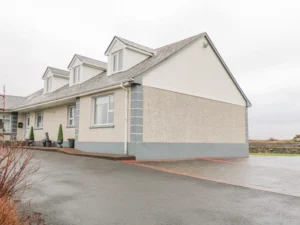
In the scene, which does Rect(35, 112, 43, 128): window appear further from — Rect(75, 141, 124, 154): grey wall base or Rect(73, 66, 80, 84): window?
Rect(75, 141, 124, 154): grey wall base

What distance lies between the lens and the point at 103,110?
1391cm

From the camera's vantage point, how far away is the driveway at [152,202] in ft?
13.0

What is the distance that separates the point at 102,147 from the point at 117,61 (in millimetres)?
5312

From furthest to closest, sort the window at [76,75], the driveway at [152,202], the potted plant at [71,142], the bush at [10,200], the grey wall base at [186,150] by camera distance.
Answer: the window at [76,75] < the potted plant at [71,142] < the grey wall base at [186,150] < the driveway at [152,202] < the bush at [10,200]

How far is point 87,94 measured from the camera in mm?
14516

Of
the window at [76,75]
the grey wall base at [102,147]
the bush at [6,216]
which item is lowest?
the bush at [6,216]

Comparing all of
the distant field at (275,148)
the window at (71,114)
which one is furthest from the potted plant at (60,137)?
the distant field at (275,148)

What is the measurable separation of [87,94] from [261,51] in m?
15.6

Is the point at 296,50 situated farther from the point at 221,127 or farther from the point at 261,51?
the point at 221,127

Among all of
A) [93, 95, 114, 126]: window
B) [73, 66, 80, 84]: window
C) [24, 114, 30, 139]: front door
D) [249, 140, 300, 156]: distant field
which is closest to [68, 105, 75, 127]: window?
[73, 66, 80, 84]: window

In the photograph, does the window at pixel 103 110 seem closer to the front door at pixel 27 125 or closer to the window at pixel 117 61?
the window at pixel 117 61

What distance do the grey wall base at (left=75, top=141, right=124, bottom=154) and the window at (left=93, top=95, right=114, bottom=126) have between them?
3.75ft

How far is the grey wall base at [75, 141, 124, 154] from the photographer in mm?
12375

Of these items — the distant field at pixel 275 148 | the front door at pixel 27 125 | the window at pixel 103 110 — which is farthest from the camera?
the distant field at pixel 275 148
